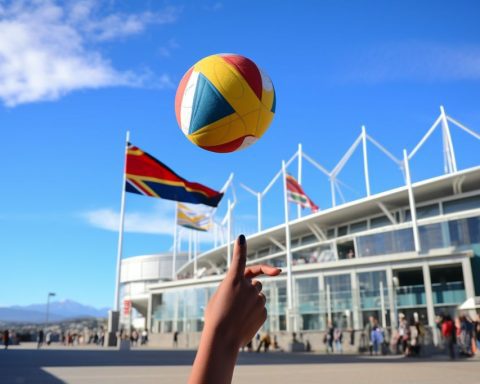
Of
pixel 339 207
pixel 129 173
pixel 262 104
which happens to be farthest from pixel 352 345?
pixel 262 104

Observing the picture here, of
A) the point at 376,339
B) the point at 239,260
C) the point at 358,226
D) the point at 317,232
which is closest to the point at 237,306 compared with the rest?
the point at 239,260

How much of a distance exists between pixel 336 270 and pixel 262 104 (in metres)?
32.0

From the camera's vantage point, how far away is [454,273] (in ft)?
114

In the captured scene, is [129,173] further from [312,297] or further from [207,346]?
[207,346]

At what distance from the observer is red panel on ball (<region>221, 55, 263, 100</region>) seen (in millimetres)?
5477

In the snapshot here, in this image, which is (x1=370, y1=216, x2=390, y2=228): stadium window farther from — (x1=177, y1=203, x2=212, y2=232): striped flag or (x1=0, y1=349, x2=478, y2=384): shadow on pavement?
(x1=0, y1=349, x2=478, y2=384): shadow on pavement

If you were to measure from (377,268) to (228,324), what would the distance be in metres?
34.4

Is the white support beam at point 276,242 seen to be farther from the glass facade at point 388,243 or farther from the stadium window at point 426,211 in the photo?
the glass facade at point 388,243

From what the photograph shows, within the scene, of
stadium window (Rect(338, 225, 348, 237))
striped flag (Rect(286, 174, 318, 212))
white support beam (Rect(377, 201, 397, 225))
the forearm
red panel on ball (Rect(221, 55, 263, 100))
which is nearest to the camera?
the forearm

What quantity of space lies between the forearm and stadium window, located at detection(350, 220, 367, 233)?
156 ft

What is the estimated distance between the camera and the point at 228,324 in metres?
1.68

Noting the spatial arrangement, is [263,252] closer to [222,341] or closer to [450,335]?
[450,335]

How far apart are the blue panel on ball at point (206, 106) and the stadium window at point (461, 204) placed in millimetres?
37755

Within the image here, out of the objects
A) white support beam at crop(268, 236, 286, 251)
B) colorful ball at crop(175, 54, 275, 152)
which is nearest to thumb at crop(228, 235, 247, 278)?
colorful ball at crop(175, 54, 275, 152)
